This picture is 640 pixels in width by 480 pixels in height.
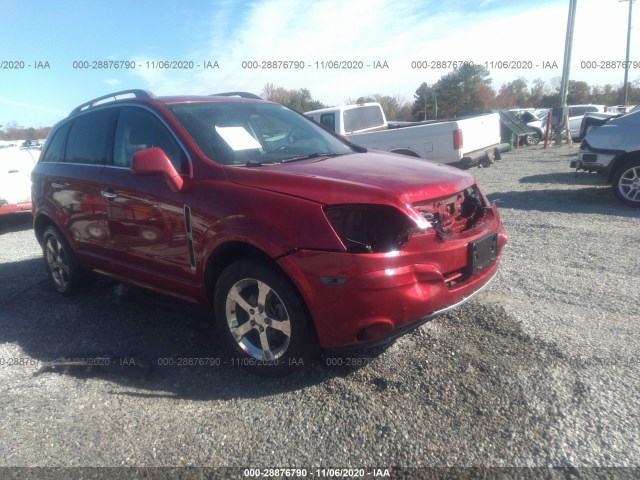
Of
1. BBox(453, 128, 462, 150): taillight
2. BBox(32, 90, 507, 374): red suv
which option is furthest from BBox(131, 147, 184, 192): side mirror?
BBox(453, 128, 462, 150): taillight

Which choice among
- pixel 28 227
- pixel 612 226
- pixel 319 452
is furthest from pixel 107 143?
pixel 28 227

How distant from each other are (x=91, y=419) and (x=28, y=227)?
8136mm

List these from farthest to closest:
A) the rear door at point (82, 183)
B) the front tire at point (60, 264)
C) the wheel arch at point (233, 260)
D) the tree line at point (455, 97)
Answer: the tree line at point (455, 97) < the front tire at point (60, 264) < the rear door at point (82, 183) < the wheel arch at point (233, 260)

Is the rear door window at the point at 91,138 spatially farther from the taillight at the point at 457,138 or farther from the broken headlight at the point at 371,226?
the taillight at the point at 457,138

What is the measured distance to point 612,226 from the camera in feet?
21.3

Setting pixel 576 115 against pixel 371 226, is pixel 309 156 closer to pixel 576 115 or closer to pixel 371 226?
pixel 371 226

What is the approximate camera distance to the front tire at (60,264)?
193 inches

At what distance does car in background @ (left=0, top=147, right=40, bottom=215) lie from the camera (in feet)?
28.9

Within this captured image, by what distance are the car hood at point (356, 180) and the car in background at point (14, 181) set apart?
24.0 feet

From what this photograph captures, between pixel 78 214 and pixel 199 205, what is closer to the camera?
pixel 199 205

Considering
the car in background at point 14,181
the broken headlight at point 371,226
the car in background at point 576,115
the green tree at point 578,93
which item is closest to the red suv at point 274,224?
the broken headlight at point 371,226

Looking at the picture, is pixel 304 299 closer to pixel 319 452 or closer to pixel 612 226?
pixel 319 452

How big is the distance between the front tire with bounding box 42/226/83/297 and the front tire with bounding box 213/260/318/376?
233 cm

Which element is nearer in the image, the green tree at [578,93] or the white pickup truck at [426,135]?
the white pickup truck at [426,135]
